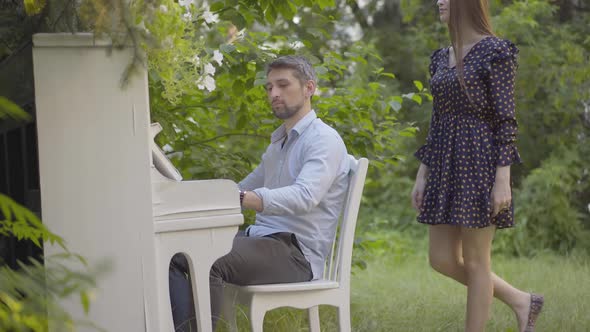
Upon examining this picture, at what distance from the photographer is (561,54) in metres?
7.28

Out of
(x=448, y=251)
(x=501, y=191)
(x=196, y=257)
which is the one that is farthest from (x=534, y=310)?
(x=196, y=257)

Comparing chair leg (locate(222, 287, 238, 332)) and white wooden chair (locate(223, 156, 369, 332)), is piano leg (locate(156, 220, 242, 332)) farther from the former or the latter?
chair leg (locate(222, 287, 238, 332))

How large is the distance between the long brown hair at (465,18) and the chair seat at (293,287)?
0.89 metres

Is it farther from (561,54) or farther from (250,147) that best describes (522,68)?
(250,147)

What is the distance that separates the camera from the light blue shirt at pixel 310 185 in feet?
9.40

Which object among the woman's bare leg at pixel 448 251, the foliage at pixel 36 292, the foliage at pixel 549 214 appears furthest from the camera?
the foliage at pixel 549 214

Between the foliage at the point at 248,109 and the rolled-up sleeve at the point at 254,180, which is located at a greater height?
the foliage at the point at 248,109

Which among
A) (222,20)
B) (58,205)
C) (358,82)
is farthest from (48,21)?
(358,82)

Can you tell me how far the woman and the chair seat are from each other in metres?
0.48

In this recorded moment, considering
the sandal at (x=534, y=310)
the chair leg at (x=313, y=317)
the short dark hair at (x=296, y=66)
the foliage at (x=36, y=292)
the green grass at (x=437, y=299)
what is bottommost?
the green grass at (x=437, y=299)

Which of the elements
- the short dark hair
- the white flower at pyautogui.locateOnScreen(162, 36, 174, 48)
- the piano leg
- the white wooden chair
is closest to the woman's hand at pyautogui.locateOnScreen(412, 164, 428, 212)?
the white wooden chair

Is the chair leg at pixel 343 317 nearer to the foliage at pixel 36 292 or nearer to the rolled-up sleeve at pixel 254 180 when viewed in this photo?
the rolled-up sleeve at pixel 254 180

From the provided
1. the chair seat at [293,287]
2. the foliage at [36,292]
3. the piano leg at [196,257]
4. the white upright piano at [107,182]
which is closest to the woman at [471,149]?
the chair seat at [293,287]

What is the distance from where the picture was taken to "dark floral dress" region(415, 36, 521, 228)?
9.75ft
